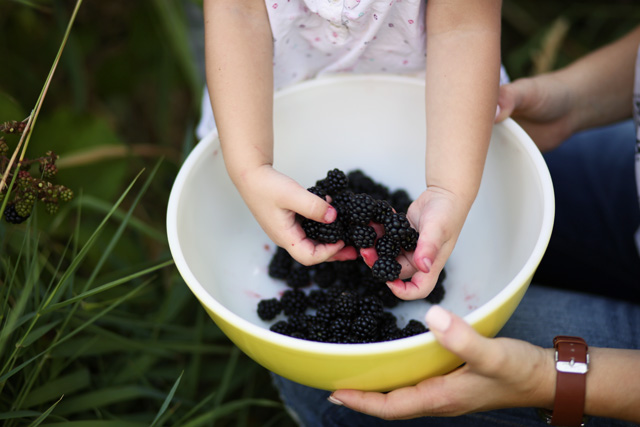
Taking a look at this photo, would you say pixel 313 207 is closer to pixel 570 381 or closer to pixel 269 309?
pixel 269 309

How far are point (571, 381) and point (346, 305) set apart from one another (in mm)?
386

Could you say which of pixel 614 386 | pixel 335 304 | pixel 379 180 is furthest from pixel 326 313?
pixel 614 386

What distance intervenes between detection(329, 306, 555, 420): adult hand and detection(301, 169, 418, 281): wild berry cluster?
18 cm

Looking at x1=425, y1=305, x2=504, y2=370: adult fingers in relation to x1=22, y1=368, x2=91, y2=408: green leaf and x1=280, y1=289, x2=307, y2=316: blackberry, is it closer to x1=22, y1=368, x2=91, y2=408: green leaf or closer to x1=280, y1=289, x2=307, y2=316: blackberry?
x1=280, y1=289, x2=307, y2=316: blackberry

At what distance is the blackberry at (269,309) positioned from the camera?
106 centimetres

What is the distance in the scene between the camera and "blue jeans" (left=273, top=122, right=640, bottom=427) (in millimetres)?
Answer: 1087

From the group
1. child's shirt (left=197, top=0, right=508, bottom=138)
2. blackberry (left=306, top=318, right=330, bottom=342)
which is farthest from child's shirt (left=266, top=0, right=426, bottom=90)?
blackberry (left=306, top=318, right=330, bottom=342)

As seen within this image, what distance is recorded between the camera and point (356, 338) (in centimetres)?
95

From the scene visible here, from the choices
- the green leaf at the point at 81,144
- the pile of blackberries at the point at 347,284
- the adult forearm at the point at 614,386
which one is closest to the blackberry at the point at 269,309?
the pile of blackberries at the point at 347,284

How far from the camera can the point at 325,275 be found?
3.66 ft

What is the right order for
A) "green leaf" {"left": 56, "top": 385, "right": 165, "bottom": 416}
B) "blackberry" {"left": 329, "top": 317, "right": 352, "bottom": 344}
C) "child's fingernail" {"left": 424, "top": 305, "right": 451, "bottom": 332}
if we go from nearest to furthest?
"child's fingernail" {"left": 424, "top": 305, "right": 451, "bottom": 332}
"blackberry" {"left": 329, "top": 317, "right": 352, "bottom": 344}
"green leaf" {"left": 56, "top": 385, "right": 165, "bottom": 416}

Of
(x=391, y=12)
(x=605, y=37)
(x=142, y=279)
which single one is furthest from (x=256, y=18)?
(x=605, y=37)

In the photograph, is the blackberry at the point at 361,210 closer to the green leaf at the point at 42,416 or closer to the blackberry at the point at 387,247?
the blackberry at the point at 387,247

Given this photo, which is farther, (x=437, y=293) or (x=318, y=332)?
(x=437, y=293)
